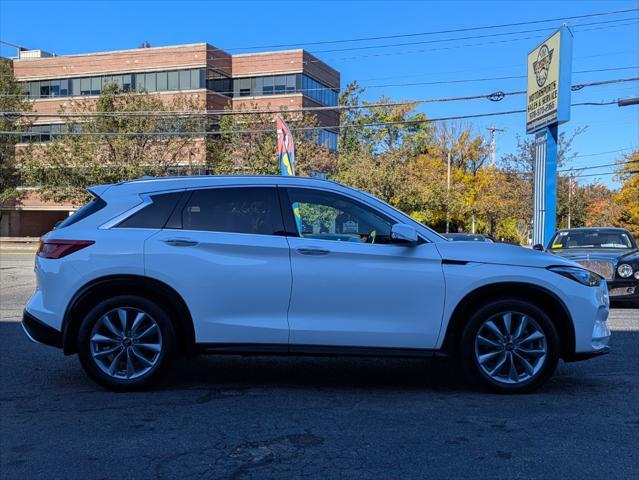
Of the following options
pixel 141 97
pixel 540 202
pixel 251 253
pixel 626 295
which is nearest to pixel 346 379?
pixel 251 253

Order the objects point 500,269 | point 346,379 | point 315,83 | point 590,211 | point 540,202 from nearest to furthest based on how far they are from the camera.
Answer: point 500,269, point 346,379, point 540,202, point 315,83, point 590,211

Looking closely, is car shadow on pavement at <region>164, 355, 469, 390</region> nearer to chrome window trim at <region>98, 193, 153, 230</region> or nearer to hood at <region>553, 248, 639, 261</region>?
chrome window trim at <region>98, 193, 153, 230</region>

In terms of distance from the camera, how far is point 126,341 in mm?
5281

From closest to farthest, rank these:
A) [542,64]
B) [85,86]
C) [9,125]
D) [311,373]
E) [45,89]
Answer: [311,373], [542,64], [9,125], [85,86], [45,89]

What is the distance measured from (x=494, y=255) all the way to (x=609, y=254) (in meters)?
7.76

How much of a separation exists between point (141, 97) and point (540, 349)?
112ft

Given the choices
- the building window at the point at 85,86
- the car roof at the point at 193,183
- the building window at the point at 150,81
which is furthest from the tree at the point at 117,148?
the car roof at the point at 193,183

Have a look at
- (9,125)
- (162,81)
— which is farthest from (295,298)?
(162,81)

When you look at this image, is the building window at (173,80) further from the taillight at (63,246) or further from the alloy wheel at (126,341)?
the alloy wheel at (126,341)

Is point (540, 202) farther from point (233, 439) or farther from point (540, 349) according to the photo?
point (233, 439)

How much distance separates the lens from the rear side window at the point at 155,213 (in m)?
5.37

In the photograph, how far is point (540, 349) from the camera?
17.3 feet

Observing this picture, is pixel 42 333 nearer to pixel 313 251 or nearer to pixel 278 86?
pixel 313 251

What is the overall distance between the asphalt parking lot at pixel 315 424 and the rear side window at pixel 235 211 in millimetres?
1460
